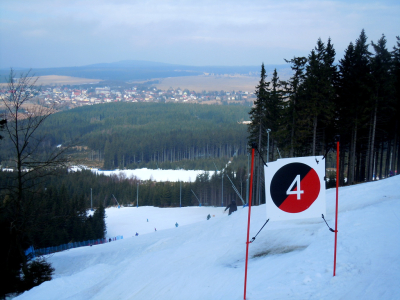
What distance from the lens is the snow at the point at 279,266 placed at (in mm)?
5809

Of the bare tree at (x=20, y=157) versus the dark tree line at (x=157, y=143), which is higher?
the bare tree at (x=20, y=157)

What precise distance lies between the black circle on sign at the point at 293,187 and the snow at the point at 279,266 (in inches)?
53.3

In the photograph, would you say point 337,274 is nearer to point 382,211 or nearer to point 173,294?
point 173,294

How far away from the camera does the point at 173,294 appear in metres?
6.78

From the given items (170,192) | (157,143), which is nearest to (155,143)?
(157,143)

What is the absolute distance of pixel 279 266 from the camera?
23.1 ft

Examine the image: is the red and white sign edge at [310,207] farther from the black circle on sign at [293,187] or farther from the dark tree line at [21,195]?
the dark tree line at [21,195]

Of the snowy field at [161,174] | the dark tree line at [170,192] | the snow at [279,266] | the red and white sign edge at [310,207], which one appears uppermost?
the red and white sign edge at [310,207]

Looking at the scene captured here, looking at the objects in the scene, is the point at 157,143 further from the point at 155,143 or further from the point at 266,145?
the point at 266,145

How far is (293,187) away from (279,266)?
2025 millimetres

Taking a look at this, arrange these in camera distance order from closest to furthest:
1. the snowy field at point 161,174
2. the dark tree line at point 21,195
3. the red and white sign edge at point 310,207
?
1. the red and white sign edge at point 310,207
2. the dark tree line at point 21,195
3. the snowy field at point 161,174

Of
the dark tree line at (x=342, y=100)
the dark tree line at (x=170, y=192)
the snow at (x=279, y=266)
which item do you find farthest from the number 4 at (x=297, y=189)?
the dark tree line at (x=170, y=192)

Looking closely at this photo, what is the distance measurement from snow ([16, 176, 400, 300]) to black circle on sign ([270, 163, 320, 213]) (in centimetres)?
135

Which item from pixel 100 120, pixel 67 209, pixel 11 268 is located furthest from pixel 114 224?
pixel 100 120
